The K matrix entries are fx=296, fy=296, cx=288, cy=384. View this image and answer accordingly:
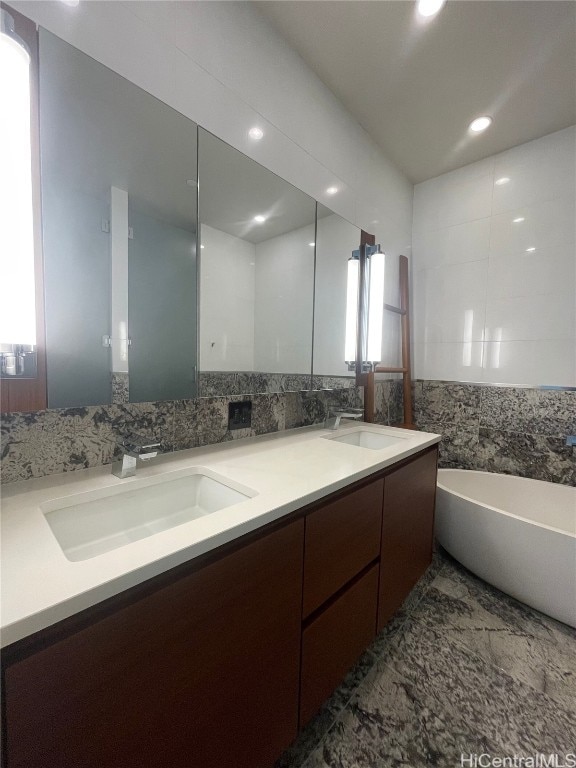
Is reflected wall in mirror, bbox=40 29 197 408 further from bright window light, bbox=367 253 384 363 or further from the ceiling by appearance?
bright window light, bbox=367 253 384 363

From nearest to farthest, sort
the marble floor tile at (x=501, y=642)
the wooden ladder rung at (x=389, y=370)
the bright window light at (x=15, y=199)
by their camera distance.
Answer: the bright window light at (x=15, y=199) < the marble floor tile at (x=501, y=642) < the wooden ladder rung at (x=389, y=370)

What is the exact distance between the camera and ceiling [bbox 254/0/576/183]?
1.20 meters

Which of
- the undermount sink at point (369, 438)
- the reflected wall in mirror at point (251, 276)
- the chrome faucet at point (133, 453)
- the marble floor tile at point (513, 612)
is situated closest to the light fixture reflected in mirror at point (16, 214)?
the chrome faucet at point (133, 453)

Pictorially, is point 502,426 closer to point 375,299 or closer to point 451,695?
point 375,299

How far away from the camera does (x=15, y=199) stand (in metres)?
0.65

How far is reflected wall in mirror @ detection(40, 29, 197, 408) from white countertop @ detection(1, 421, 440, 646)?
229 mm

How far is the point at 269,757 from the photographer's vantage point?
733 millimetres

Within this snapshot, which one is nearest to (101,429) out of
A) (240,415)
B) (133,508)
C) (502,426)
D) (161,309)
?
(133,508)

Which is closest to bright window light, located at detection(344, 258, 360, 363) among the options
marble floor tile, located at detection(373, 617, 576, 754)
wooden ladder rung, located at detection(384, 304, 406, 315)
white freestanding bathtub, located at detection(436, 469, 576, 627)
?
wooden ladder rung, located at detection(384, 304, 406, 315)

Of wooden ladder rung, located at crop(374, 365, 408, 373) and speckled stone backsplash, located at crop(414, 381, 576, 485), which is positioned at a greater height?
wooden ladder rung, located at crop(374, 365, 408, 373)

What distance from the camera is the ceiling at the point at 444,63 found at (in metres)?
1.20

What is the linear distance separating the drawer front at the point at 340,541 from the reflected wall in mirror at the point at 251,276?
0.62 m

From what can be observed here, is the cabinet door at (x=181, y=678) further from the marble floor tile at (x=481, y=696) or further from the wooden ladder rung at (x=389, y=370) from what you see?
the wooden ladder rung at (x=389, y=370)

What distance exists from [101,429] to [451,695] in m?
1.49
